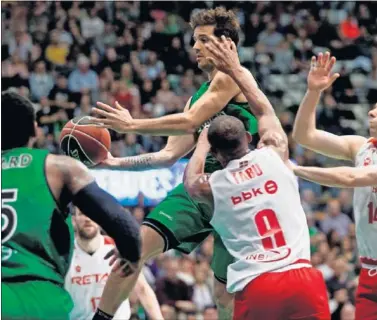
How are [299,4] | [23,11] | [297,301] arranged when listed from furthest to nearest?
[299,4]
[23,11]
[297,301]

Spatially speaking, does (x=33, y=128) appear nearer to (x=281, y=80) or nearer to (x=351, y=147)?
(x=351, y=147)

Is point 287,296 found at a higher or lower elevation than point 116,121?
Answer: lower

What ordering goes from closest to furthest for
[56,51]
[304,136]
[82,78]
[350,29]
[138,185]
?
[304,136]
[138,185]
[82,78]
[56,51]
[350,29]

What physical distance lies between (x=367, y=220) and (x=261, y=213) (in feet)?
4.60

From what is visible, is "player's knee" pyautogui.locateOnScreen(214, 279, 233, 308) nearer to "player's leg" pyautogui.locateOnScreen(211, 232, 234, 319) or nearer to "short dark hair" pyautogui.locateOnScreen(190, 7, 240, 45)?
"player's leg" pyautogui.locateOnScreen(211, 232, 234, 319)

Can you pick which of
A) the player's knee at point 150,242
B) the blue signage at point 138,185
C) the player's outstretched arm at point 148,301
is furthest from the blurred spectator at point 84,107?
the player's knee at point 150,242

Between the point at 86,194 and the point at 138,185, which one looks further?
the point at 138,185

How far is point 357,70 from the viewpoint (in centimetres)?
2088

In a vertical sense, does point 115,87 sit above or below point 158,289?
above

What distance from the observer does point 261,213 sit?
6.70m

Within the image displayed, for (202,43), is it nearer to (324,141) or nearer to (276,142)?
(324,141)

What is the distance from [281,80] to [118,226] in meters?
14.9

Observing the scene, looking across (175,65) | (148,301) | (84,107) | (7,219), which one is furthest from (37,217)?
(175,65)

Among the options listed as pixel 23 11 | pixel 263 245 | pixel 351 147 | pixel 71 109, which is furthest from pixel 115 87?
pixel 263 245
